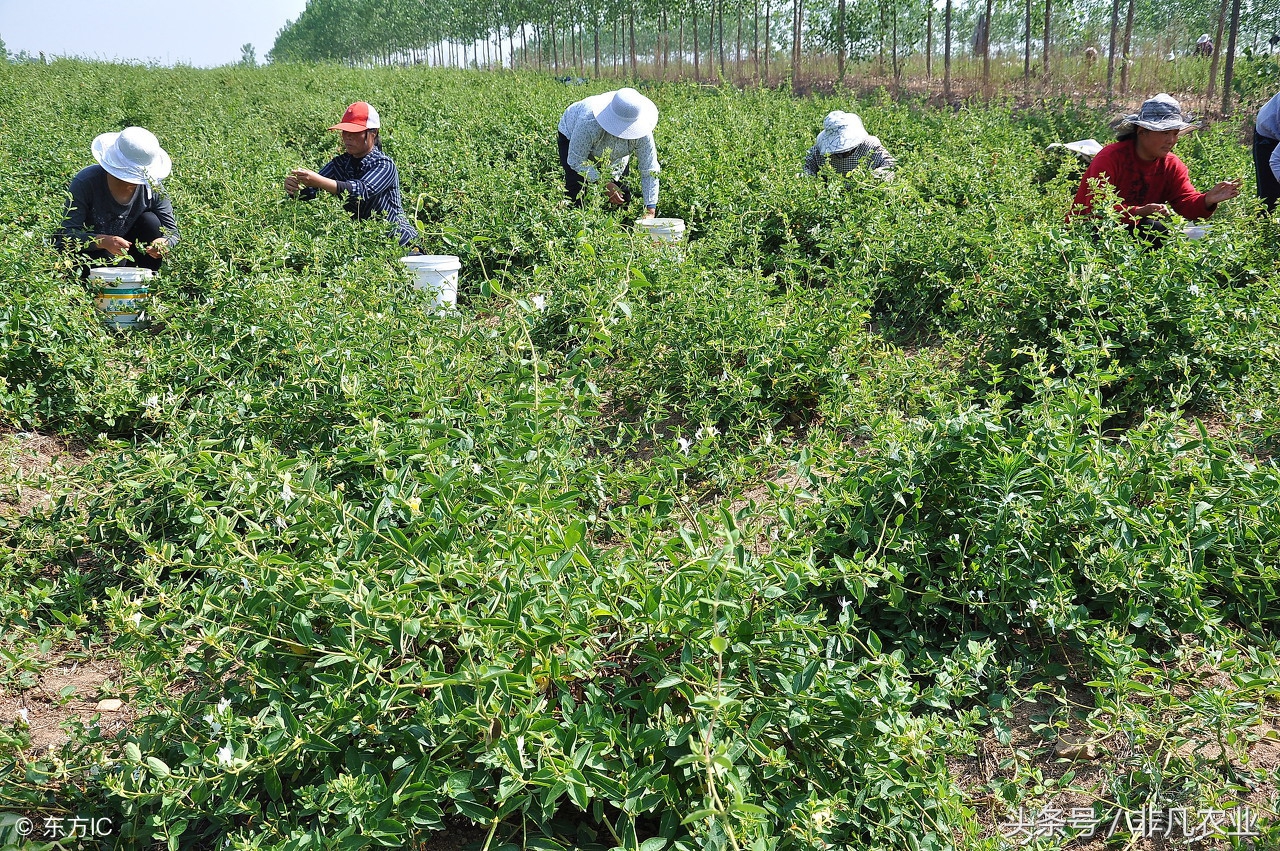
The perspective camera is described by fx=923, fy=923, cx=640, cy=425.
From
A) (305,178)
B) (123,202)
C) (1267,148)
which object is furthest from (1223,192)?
(123,202)

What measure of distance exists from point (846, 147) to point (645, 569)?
502 centimetres

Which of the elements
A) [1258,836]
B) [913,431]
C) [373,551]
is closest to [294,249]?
[373,551]

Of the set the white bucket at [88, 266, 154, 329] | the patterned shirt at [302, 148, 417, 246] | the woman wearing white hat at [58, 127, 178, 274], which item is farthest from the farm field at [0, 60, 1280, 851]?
the patterned shirt at [302, 148, 417, 246]

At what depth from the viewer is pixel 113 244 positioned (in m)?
4.88

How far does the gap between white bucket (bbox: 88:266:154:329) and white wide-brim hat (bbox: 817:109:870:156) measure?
4363 millimetres

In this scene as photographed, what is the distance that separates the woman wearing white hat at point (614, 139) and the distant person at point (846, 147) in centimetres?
131

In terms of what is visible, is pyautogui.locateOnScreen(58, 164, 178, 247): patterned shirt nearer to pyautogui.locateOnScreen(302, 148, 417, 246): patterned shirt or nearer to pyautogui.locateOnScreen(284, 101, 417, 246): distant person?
pyautogui.locateOnScreen(284, 101, 417, 246): distant person

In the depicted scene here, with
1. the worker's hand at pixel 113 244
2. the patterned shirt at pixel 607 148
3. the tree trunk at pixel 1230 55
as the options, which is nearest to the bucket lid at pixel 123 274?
the worker's hand at pixel 113 244

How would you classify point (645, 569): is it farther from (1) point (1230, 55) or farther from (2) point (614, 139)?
(1) point (1230, 55)

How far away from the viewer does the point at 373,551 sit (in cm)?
207

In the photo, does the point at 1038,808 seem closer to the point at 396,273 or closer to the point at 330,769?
the point at 330,769

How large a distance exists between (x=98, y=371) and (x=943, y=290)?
3.75 meters

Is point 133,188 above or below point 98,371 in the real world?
above

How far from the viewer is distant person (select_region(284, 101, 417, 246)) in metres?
5.56
